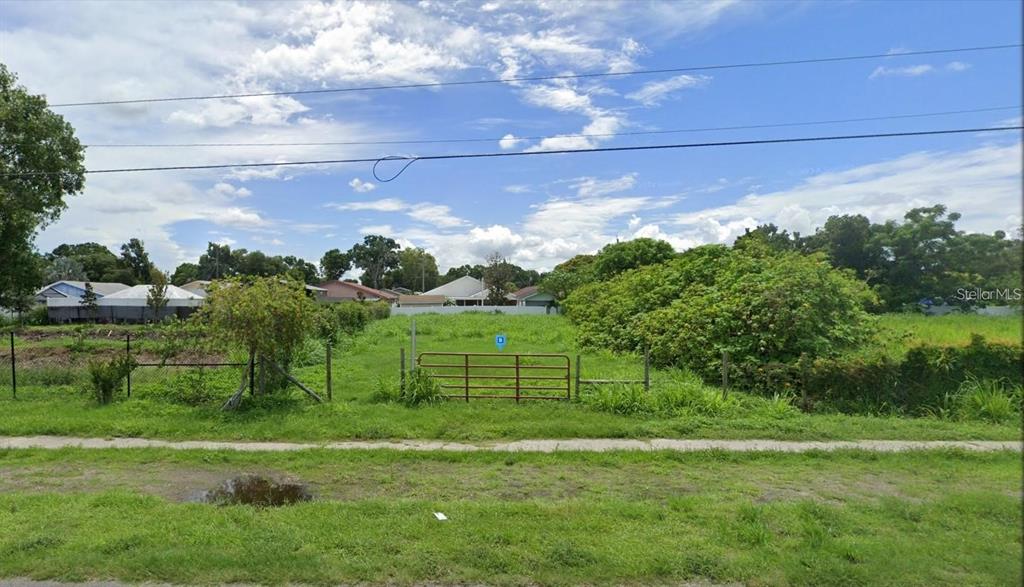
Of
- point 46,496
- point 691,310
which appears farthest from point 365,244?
point 46,496

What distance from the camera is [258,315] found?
10.4 meters

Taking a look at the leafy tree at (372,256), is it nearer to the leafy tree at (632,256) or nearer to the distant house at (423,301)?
the distant house at (423,301)

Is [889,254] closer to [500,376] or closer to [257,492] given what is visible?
[500,376]

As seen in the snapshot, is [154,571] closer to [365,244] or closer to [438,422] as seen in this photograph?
[438,422]

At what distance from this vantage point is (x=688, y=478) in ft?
23.1

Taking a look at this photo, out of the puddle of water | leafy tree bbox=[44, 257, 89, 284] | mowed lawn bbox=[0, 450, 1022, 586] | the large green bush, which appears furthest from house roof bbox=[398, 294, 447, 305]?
the puddle of water

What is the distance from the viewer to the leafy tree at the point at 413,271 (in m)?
122

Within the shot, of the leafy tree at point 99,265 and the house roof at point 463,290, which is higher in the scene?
the leafy tree at point 99,265

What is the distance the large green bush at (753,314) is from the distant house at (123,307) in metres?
42.0

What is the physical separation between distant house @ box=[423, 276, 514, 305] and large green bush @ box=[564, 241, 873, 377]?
65.3m

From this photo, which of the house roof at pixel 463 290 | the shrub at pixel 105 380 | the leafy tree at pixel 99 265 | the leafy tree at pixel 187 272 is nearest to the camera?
the shrub at pixel 105 380

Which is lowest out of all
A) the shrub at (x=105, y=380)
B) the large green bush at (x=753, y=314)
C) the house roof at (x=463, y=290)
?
the shrub at (x=105, y=380)

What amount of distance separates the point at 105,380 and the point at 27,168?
57.5ft

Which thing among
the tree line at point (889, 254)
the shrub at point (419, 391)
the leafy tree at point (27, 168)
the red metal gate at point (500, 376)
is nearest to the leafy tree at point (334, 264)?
the tree line at point (889, 254)
